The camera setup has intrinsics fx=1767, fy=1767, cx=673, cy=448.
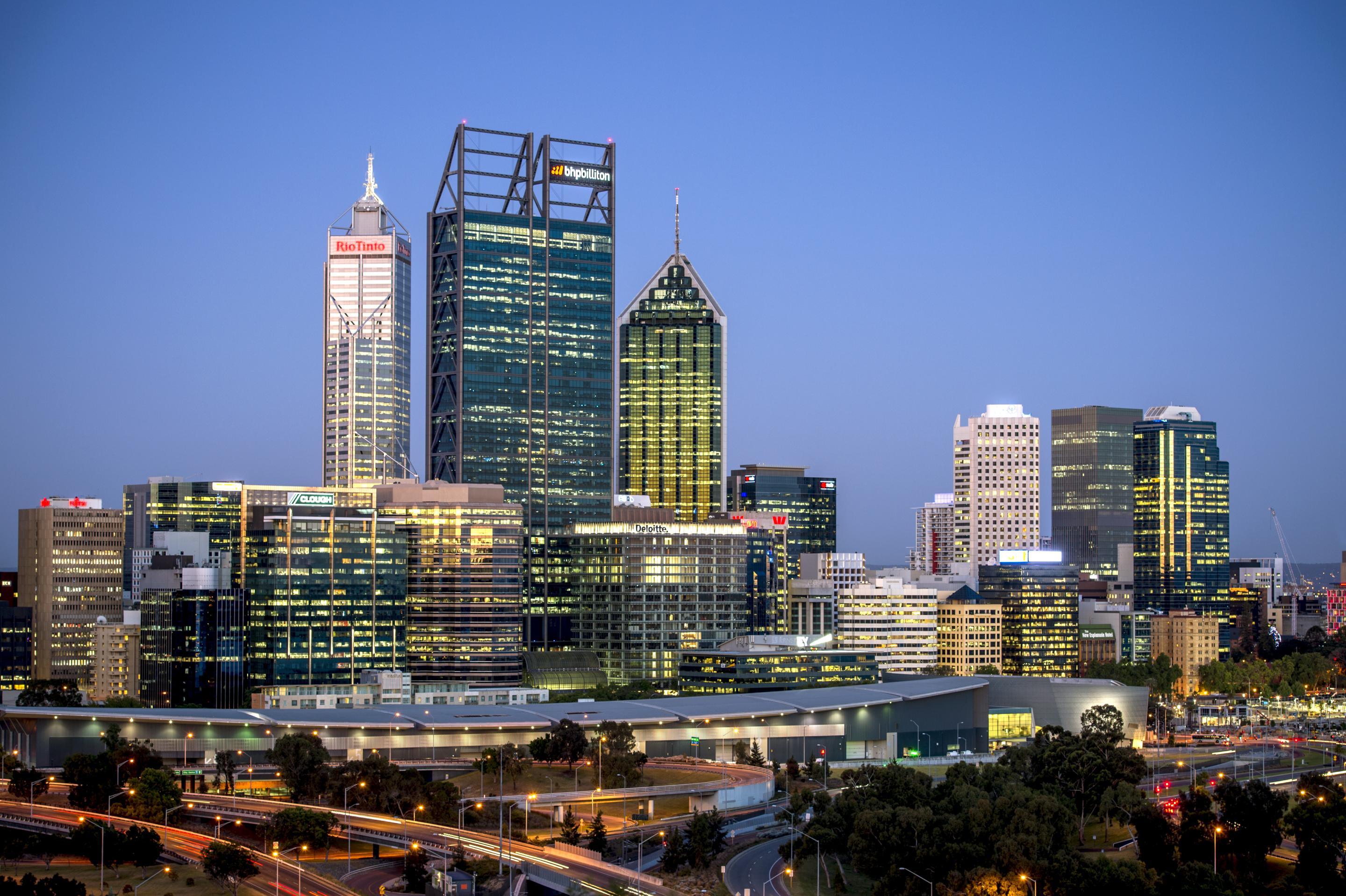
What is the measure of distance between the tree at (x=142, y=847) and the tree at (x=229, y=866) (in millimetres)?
9501

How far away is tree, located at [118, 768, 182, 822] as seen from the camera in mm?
160375

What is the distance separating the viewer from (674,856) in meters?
145

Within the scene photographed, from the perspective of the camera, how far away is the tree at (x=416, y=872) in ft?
453

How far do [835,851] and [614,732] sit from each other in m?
45.4

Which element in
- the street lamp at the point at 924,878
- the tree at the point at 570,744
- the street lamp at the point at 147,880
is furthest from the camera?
the tree at the point at 570,744

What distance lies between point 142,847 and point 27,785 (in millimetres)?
28415

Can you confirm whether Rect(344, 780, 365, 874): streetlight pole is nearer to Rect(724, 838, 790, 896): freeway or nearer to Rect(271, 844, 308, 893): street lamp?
Rect(271, 844, 308, 893): street lamp

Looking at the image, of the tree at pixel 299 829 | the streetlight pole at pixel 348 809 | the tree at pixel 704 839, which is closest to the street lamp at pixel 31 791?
the tree at pixel 299 829

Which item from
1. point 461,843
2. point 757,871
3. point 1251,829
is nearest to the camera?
point 461,843

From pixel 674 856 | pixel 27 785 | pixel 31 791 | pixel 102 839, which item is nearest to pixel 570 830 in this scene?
pixel 674 856

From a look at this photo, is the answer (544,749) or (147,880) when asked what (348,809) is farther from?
(544,749)

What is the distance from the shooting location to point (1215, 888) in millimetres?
126500

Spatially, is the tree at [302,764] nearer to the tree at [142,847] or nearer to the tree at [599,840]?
the tree at [142,847]

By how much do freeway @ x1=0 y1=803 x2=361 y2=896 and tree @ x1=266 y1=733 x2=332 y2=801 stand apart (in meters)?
16.0
